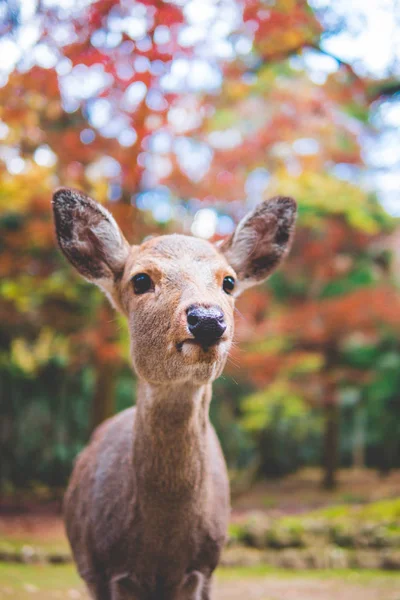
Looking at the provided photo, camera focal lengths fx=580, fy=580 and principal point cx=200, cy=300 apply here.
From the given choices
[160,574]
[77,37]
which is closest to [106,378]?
[77,37]

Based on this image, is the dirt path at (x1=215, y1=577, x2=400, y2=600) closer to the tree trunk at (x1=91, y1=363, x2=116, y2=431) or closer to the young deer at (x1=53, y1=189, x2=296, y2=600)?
the young deer at (x1=53, y1=189, x2=296, y2=600)

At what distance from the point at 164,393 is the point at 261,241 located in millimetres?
1029

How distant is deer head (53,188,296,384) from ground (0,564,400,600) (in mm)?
3769

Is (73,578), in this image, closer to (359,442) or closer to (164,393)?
(164,393)

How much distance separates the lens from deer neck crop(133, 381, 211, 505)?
262 centimetres

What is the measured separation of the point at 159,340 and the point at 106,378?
282 inches

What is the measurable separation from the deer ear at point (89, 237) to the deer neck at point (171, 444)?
2.11 ft

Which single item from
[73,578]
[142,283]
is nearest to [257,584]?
[73,578]

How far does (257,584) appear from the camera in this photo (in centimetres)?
632

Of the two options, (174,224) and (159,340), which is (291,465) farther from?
(159,340)

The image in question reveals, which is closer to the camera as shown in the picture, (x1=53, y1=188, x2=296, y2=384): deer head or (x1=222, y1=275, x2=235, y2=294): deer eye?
(x1=53, y1=188, x2=296, y2=384): deer head

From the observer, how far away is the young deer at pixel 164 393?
2.35 metres

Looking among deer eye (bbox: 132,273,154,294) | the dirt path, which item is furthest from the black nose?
the dirt path

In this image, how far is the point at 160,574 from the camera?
2715mm
